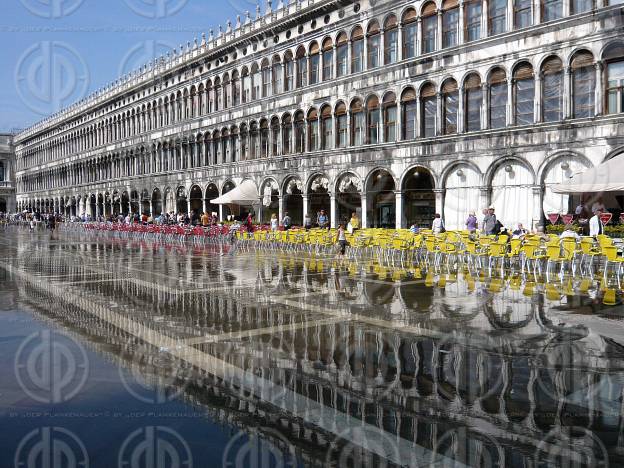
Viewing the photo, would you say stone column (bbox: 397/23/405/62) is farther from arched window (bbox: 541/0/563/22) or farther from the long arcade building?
arched window (bbox: 541/0/563/22)

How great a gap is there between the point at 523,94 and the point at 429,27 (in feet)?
20.8

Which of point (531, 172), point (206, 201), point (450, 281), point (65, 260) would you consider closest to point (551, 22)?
point (531, 172)

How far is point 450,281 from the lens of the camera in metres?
13.7

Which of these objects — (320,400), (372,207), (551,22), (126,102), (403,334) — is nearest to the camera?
(320,400)

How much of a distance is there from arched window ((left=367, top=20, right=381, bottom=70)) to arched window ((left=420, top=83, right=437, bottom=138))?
360 centimetres

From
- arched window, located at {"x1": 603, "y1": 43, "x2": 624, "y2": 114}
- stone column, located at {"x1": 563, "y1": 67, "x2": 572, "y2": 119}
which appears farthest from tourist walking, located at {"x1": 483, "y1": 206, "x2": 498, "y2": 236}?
arched window, located at {"x1": 603, "y1": 43, "x2": 624, "y2": 114}

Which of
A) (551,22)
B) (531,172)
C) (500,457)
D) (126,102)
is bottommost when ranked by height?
(500,457)

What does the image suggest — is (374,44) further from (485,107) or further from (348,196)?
(348,196)

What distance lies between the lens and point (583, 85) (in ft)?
75.7

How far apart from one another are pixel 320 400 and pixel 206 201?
41794 mm

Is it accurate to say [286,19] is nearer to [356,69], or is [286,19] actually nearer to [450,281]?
[356,69]

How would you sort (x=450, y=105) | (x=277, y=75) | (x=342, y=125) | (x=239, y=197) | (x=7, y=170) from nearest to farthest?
(x=450, y=105)
(x=239, y=197)
(x=342, y=125)
(x=277, y=75)
(x=7, y=170)

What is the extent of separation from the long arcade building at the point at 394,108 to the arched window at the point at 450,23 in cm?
6

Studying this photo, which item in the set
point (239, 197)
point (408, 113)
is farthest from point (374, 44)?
point (239, 197)
